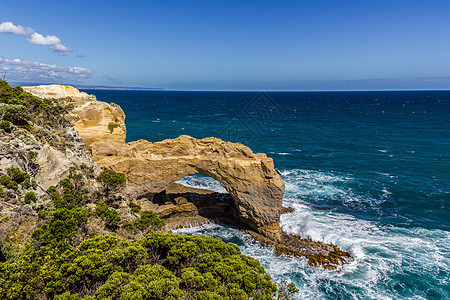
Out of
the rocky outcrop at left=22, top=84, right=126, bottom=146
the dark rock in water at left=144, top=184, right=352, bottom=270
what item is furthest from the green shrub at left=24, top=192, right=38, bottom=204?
the rocky outcrop at left=22, top=84, right=126, bottom=146

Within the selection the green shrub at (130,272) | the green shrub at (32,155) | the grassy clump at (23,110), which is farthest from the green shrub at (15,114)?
the green shrub at (130,272)

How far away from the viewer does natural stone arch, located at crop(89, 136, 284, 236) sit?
82.9ft

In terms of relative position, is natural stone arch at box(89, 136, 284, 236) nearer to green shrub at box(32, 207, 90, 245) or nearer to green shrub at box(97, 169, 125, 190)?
green shrub at box(97, 169, 125, 190)

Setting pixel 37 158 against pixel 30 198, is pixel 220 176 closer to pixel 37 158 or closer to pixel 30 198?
pixel 37 158

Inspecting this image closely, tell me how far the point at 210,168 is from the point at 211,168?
0.10m

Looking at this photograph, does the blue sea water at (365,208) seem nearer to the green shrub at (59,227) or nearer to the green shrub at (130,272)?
the green shrub at (130,272)

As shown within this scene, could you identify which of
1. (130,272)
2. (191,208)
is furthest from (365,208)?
(130,272)

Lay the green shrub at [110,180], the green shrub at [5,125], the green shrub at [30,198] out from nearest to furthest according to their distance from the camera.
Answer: the green shrub at [30,198] < the green shrub at [5,125] < the green shrub at [110,180]

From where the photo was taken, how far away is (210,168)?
85.5 ft

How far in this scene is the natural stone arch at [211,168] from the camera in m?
25.3

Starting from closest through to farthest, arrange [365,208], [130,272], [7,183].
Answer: [130,272], [7,183], [365,208]

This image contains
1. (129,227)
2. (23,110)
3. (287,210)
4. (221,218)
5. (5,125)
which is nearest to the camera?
(129,227)

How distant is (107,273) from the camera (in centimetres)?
1217

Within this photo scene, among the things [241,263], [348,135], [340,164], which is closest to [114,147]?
Result: [241,263]
